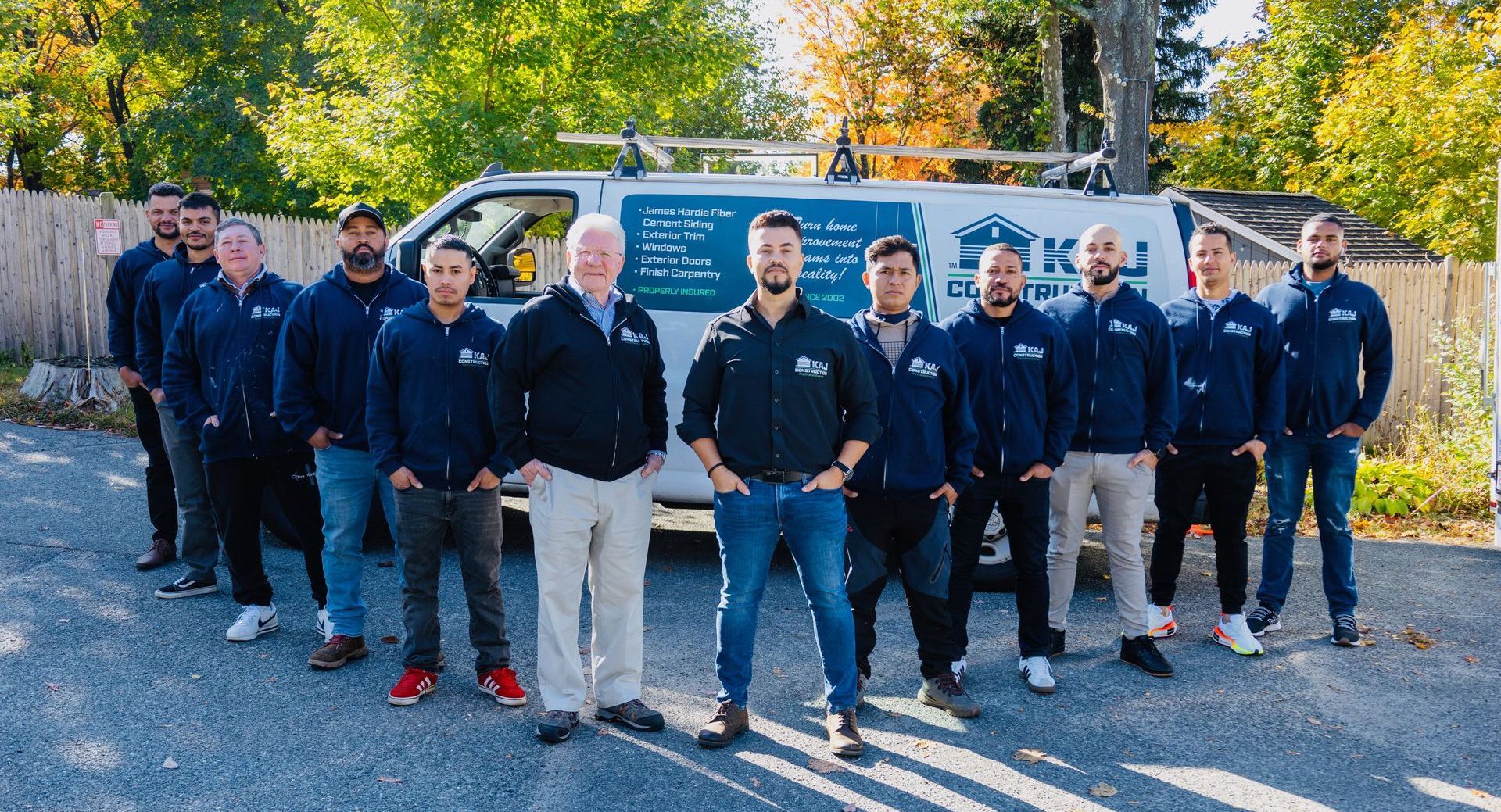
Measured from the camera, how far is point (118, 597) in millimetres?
5629

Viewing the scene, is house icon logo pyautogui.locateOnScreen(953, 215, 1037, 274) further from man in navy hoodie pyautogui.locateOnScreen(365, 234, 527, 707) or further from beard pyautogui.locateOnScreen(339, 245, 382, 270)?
beard pyautogui.locateOnScreen(339, 245, 382, 270)

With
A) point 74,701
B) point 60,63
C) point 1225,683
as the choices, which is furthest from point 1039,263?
point 60,63

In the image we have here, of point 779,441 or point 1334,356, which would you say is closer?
point 779,441

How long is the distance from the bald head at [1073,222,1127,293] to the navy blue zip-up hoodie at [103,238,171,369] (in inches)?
191

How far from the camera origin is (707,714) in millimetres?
4414

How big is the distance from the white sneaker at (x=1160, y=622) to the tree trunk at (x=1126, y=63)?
8.65 metres

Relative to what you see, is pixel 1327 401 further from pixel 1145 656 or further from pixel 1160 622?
pixel 1145 656

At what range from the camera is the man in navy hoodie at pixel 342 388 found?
4672 millimetres

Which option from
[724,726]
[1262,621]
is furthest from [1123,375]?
[724,726]

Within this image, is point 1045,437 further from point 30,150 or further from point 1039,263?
point 30,150

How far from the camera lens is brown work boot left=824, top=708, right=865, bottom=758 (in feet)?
13.1

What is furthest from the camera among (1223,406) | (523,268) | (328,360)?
(523,268)

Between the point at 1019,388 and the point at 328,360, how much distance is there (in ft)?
9.64

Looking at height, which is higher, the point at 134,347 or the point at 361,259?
the point at 361,259
